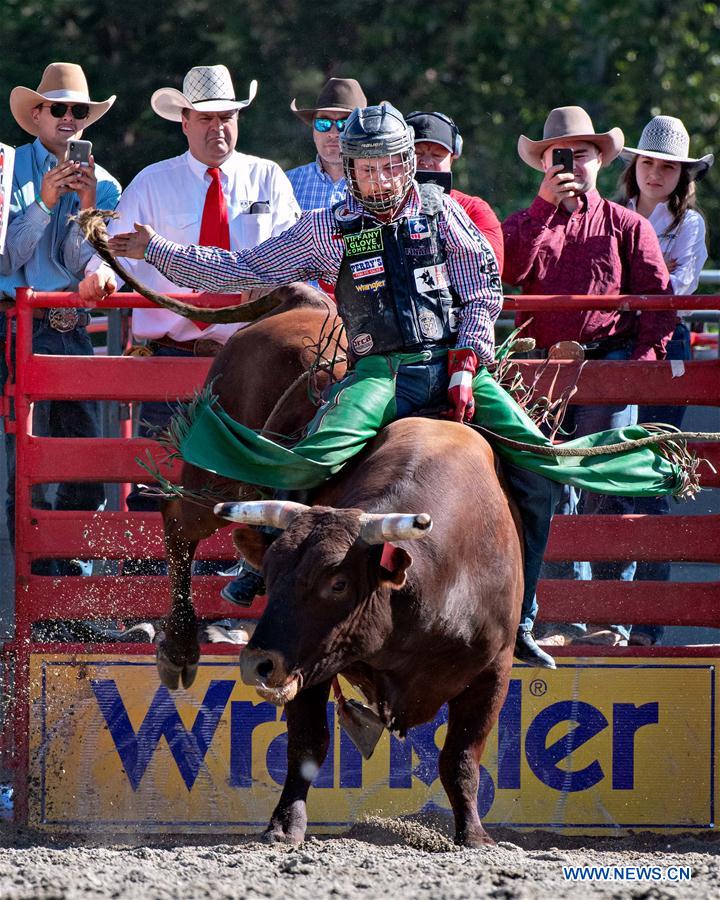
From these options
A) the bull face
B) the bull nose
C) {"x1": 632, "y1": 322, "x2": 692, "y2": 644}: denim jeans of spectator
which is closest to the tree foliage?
{"x1": 632, "y1": 322, "x2": 692, "y2": 644}: denim jeans of spectator

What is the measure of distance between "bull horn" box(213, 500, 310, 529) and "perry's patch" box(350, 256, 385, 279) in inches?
40.6

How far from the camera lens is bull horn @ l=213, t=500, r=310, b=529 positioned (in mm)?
4496

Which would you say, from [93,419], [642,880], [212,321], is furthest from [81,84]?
[642,880]

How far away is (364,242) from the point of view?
5.22 meters

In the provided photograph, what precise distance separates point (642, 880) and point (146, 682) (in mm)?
2293

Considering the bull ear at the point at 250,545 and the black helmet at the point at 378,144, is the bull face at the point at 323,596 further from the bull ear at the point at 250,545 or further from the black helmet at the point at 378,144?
the black helmet at the point at 378,144

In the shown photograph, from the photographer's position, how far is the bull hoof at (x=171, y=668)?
589cm

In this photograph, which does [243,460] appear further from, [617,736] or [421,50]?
[421,50]

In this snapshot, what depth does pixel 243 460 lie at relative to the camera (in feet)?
16.6

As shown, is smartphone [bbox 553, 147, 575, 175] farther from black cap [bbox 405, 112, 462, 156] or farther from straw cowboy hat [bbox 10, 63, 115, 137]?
straw cowboy hat [bbox 10, 63, 115, 137]

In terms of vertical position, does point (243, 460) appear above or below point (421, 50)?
below

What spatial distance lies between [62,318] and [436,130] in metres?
1.85

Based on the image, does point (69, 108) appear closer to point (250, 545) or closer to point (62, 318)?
point (62, 318)

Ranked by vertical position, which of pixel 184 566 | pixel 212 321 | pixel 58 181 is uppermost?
pixel 58 181
